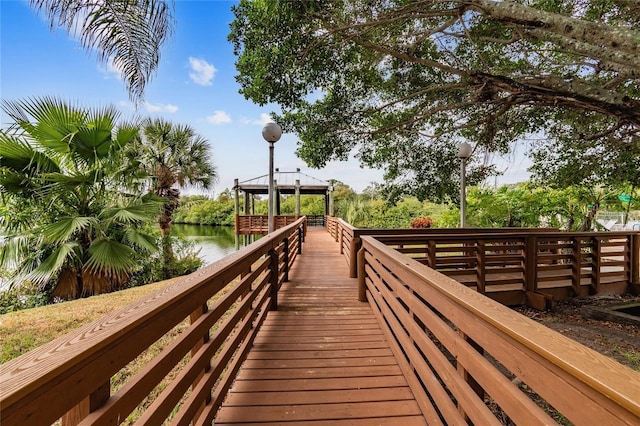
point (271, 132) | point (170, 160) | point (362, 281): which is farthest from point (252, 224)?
point (362, 281)

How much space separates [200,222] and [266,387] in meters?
41.8

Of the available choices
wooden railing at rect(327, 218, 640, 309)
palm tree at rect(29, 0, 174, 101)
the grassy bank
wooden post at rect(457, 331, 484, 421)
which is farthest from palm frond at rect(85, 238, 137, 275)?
wooden post at rect(457, 331, 484, 421)

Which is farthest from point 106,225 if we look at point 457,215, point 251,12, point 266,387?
point 457,215

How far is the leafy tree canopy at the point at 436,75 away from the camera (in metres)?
3.92

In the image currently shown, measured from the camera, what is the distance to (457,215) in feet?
35.5

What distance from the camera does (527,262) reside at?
4.38 m

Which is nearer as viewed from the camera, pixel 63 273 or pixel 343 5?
pixel 343 5

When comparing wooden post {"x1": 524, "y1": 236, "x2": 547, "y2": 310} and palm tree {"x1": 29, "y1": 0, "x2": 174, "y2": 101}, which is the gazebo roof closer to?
palm tree {"x1": 29, "y1": 0, "x2": 174, "y2": 101}

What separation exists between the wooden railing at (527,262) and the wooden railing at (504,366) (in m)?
2.38

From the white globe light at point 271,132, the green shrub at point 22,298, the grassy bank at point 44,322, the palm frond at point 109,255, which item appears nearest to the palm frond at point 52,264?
the palm frond at point 109,255

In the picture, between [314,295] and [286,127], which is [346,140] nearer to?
[286,127]

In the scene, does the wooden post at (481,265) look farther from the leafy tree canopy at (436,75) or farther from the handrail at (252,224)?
the handrail at (252,224)

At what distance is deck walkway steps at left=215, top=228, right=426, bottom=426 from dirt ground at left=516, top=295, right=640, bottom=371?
2687 mm

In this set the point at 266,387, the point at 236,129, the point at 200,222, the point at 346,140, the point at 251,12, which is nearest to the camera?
the point at 266,387
